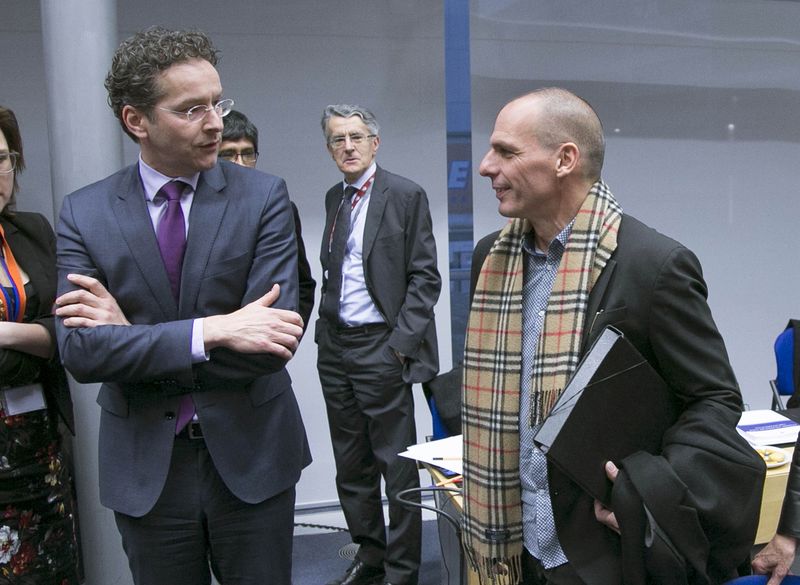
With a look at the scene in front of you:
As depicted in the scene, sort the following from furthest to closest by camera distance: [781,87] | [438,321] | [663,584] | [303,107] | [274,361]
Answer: [781,87] → [438,321] → [303,107] → [274,361] → [663,584]

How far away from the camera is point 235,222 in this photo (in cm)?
182

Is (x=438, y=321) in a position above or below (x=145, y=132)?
below

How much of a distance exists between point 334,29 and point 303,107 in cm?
49

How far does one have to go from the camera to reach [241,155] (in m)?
3.04

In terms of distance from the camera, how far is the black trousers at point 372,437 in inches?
141

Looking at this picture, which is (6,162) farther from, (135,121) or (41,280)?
(135,121)

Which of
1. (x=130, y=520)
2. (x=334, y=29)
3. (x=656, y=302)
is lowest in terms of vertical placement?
(x=130, y=520)

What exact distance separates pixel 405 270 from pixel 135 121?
2023 millimetres

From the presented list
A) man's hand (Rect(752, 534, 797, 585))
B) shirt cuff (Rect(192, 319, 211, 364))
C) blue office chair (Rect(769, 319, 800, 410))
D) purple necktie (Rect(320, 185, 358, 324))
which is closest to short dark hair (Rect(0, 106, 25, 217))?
shirt cuff (Rect(192, 319, 211, 364))

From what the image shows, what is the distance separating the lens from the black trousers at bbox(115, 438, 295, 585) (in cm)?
179

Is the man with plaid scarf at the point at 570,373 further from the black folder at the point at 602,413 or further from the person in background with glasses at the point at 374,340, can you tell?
the person in background with glasses at the point at 374,340

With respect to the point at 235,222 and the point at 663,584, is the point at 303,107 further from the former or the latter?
the point at 663,584

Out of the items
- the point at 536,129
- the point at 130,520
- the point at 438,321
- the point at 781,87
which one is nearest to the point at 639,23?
the point at 781,87

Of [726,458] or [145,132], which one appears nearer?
[726,458]
